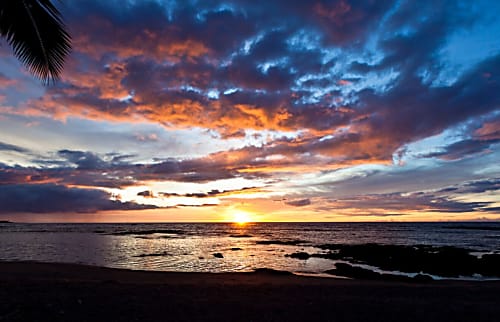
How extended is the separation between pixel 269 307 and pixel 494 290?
37.4 ft

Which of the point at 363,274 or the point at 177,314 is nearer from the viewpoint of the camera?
the point at 177,314

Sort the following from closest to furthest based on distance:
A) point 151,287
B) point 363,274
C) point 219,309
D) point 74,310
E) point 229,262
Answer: point 74,310 < point 219,309 < point 151,287 < point 363,274 < point 229,262

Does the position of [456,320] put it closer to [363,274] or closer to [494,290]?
[494,290]

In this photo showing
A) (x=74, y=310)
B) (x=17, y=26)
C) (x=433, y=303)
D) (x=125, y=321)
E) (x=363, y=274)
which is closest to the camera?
(x=17, y=26)

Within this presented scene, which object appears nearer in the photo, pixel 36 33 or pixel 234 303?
pixel 36 33

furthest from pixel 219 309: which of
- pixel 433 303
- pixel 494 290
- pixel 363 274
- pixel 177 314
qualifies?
pixel 363 274

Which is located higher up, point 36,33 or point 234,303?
point 36,33

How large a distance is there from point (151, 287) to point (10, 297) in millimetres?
4591

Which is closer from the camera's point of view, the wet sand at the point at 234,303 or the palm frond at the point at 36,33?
the palm frond at the point at 36,33

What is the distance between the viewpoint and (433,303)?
38.5 feet

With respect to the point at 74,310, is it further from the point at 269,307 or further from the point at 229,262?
the point at 229,262

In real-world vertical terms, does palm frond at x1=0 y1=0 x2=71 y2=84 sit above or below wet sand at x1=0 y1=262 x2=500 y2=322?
above

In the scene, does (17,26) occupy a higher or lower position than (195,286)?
higher

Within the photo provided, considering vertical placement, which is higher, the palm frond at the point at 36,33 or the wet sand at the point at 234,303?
the palm frond at the point at 36,33
